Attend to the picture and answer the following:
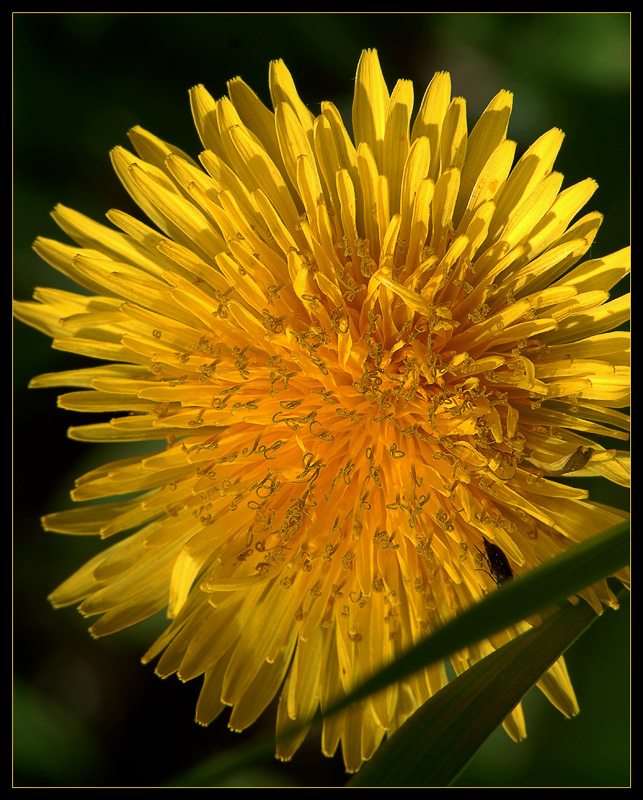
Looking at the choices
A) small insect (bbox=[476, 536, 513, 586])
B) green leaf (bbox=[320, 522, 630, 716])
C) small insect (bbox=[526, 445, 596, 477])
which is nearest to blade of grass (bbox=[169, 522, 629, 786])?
green leaf (bbox=[320, 522, 630, 716])

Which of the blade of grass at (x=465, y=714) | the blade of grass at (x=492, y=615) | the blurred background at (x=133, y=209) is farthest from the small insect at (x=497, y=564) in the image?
the blurred background at (x=133, y=209)

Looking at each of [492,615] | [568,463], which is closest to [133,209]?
[568,463]

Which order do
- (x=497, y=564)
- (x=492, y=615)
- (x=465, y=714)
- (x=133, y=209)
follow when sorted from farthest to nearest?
(x=133, y=209), (x=497, y=564), (x=465, y=714), (x=492, y=615)

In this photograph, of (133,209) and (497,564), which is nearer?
(497,564)

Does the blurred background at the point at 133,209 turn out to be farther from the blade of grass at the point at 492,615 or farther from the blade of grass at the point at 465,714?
the blade of grass at the point at 492,615

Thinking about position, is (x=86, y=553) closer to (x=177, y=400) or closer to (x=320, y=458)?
(x=177, y=400)

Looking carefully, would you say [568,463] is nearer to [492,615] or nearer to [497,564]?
[497,564]
